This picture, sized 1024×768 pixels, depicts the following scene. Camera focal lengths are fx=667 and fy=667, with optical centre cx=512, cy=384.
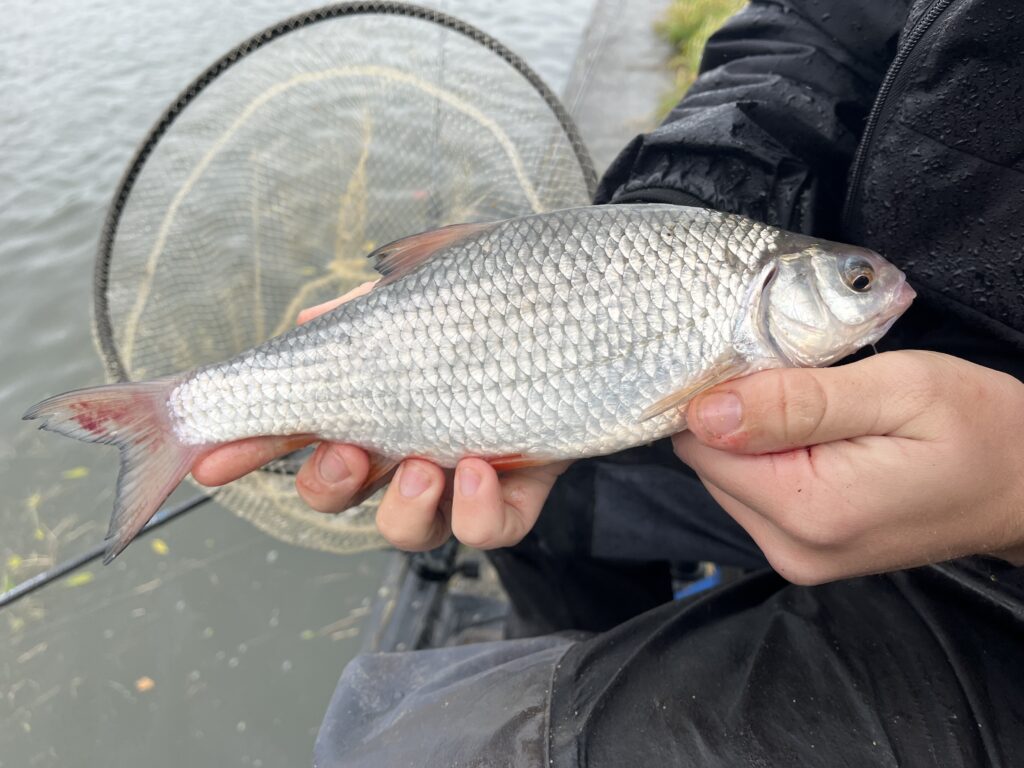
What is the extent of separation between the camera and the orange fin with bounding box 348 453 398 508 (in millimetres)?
1531

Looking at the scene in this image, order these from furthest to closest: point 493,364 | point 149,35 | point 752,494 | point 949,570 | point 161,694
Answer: point 149,35, point 161,694, point 493,364, point 949,570, point 752,494

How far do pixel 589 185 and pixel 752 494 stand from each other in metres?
1.59

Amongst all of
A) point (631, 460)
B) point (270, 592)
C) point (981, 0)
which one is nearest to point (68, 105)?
point (270, 592)

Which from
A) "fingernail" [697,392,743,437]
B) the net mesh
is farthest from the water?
"fingernail" [697,392,743,437]

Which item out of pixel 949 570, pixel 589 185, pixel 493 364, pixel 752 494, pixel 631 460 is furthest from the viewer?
pixel 589 185

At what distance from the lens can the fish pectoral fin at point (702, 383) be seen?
4.31ft

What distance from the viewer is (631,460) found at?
6.40 feet

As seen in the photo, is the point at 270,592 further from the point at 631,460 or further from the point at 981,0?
the point at 981,0

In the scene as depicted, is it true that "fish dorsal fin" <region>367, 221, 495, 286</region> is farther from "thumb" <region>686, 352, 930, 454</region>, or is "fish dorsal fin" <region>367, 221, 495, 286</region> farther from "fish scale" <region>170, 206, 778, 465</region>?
"thumb" <region>686, 352, 930, 454</region>

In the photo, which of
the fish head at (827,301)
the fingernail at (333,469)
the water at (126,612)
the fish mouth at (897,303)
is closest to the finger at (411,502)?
the fingernail at (333,469)

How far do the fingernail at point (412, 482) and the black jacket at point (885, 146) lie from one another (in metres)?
0.88

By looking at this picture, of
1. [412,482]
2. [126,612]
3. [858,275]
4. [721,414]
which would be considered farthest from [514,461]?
[126,612]

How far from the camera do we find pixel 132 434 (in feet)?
4.76

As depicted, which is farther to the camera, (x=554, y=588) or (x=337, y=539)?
(x=337, y=539)
